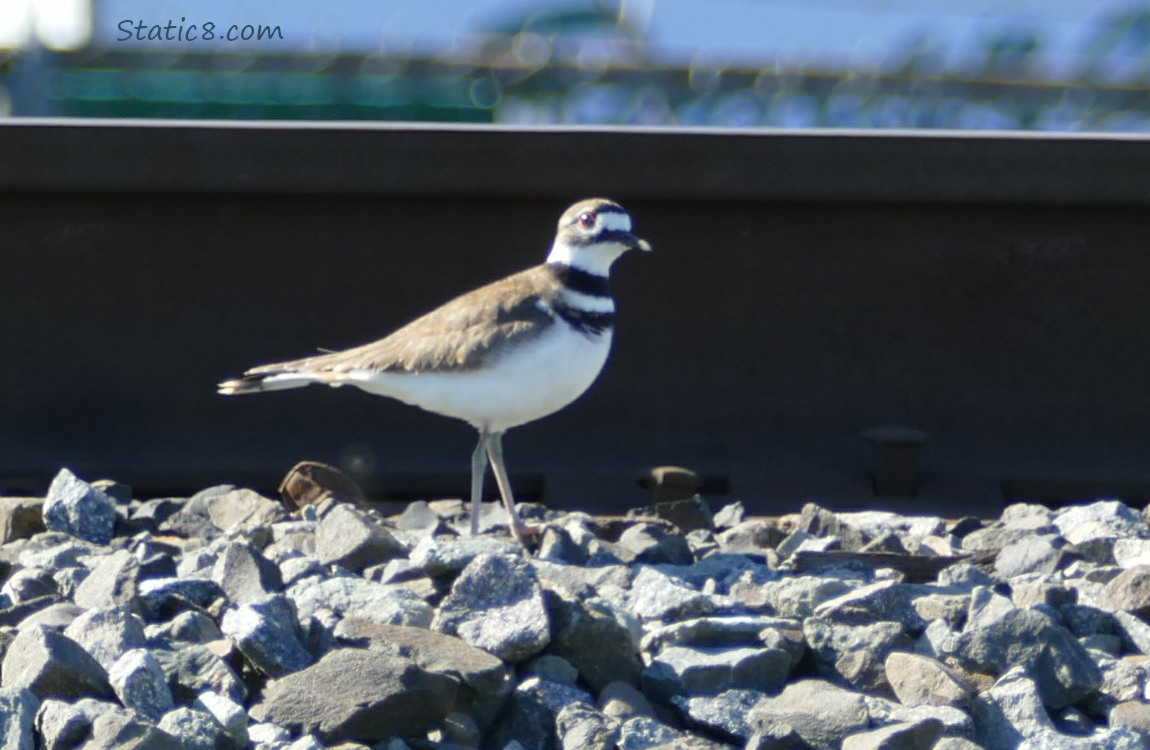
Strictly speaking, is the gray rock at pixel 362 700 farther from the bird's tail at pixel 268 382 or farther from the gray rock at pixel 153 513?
the bird's tail at pixel 268 382

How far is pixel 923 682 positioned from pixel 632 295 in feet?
9.28

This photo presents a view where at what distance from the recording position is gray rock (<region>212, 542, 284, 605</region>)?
366 centimetres

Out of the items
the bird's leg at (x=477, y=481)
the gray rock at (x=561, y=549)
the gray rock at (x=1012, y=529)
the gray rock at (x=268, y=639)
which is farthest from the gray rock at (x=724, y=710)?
the gray rock at (x=1012, y=529)

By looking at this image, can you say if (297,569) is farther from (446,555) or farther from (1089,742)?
(1089,742)

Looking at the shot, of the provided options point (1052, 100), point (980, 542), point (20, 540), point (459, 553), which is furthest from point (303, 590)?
point (1052, 100)

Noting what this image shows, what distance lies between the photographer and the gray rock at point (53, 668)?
2.96 m

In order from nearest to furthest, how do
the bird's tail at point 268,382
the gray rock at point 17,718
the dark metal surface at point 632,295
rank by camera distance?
the gray rock at point 17,718 → the bird's tail at point 268,382 → the dark metal surface at point 632,295

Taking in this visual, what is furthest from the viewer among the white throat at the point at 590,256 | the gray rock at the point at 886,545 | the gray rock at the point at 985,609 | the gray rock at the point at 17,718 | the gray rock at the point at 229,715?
the white throat at the point at 590,256

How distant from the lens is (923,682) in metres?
3.20

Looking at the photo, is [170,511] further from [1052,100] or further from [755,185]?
[1052,100]

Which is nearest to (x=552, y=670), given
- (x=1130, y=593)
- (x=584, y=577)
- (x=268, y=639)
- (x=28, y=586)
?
(x=268, y=639)

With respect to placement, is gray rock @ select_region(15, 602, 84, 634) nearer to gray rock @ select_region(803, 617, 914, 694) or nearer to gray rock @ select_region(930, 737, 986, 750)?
gray rock @ select_region(803, 617, 914, 694)

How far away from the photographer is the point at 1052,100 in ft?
33.4

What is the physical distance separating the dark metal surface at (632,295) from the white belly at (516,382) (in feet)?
2.63
